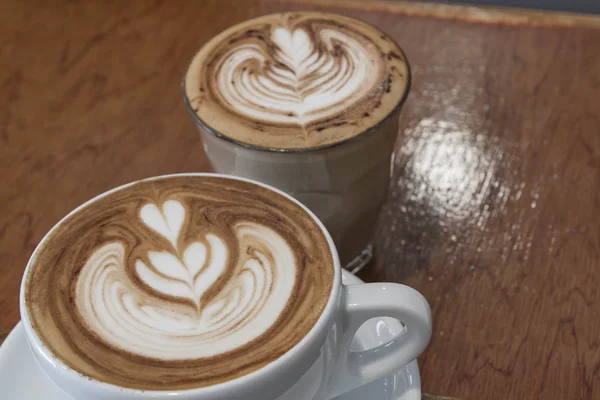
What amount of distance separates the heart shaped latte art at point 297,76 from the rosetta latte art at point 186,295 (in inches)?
7.0

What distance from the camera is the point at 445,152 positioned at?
91 cm

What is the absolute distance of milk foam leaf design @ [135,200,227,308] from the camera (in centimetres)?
50

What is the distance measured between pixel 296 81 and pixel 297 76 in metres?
0.01

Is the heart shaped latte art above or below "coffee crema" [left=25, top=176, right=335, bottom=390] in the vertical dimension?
above

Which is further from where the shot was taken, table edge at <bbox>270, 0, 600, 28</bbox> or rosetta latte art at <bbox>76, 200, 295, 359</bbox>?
table edge at <bbox>270, 0, 600, 28</bbox>

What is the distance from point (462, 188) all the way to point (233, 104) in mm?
339

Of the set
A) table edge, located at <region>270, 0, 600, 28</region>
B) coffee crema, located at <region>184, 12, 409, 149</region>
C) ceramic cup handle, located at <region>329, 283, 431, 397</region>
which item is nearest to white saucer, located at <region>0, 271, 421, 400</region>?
ceramic cup handle, located at <region>329, 283, 431, 397</region>

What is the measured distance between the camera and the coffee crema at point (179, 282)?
448 mm

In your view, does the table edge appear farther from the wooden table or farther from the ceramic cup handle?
the ceramic cup handle

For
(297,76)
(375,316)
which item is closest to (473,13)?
(297,76)

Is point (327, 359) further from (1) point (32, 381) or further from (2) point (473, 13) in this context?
(2) point (473, 13)

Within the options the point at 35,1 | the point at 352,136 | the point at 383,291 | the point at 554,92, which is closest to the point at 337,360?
the point at 383,291

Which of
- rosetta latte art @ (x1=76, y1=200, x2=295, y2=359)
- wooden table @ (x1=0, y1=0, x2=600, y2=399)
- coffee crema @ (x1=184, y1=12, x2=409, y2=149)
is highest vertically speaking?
coffee crema @ (x1=184, y1=12, x2=409, y2=149)

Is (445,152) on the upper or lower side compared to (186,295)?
lower
